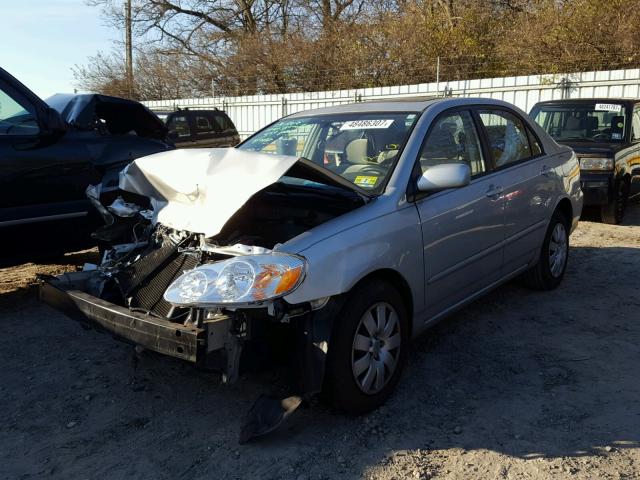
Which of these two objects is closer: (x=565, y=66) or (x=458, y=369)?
(x=458, y=369)

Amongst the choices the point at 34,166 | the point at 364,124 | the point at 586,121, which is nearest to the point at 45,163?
the point at 34,166

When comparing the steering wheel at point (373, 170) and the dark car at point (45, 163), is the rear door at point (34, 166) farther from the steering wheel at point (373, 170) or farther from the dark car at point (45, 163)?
the steering wheel at point (373, 170)

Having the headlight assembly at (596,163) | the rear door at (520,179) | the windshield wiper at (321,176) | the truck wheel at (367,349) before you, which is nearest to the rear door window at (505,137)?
the rear door at (520,179)

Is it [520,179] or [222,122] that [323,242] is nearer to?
[520,179]

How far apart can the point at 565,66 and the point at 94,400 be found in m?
14.9

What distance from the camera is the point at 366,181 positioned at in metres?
3.58

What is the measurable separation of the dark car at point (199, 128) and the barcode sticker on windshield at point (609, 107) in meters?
8.14

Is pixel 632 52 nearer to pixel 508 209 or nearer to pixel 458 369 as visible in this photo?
pixel 508 209

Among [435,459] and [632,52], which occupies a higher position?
[632,52]

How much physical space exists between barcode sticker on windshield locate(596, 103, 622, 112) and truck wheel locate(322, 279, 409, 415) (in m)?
6.99

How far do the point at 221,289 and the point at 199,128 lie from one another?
1149cm

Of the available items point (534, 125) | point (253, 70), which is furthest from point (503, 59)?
point (534, 125)

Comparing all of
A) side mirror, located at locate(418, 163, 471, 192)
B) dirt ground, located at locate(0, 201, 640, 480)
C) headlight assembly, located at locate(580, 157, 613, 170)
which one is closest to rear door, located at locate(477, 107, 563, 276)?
dirt ground, located at locate(0, 201, 640, 480)

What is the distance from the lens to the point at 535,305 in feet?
16.2
